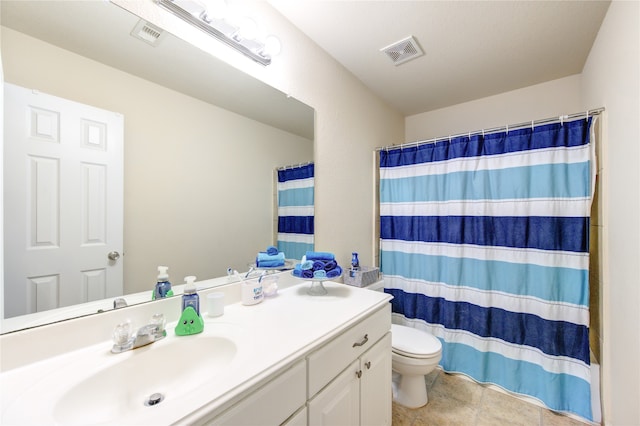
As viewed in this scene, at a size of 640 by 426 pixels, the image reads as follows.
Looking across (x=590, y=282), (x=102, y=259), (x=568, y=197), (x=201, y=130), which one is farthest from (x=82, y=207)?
(x=590, y=282)

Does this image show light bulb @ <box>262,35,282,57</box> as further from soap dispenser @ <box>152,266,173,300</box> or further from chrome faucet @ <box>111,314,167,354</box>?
chrome faucet @ <box>111,314,167,354</box>

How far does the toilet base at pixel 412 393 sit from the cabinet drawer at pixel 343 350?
64cm

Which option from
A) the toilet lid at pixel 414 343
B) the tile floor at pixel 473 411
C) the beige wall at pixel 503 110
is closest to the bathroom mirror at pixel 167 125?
the toilet lid at pixel 414 343

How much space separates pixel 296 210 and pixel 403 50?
4.26 ft

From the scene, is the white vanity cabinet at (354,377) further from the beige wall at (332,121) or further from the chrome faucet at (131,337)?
the beige wall at (332,121)

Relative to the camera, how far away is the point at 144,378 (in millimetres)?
732

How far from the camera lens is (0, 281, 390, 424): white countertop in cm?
52

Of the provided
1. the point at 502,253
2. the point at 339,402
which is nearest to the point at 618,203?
the point at 502,253

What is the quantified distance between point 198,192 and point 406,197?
160 cm

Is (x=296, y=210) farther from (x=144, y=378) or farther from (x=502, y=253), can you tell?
(x=502, y=253)

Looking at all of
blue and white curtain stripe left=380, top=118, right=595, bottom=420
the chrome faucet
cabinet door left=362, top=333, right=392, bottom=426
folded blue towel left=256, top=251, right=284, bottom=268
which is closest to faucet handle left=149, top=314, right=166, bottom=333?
the chrome faucet

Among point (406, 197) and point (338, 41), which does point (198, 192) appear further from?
point (406, 197)

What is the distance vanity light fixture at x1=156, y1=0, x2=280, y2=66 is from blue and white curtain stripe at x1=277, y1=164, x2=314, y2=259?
595 millimetres

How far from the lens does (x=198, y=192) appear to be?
110 centimetres
